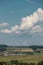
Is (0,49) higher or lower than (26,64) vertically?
higher

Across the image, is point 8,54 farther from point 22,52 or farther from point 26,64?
point 26,64

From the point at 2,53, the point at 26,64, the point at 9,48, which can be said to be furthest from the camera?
the point at 9,48

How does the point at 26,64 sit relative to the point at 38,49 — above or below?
below

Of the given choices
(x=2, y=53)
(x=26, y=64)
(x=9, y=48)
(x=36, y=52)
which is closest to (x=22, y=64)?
(x=26, y=64)

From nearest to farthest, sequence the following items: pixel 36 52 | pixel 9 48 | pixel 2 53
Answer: pixel 2 53 < pixel 36 52 < pixel 9 48

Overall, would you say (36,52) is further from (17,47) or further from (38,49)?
(17,47)

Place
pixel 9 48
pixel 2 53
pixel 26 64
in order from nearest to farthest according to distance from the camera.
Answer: pixel 26 64 → pixel 2 53 → pixel 9 48

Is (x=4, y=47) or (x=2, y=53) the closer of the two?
(x=2, y=53)

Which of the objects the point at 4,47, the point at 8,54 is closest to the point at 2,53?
the point at 8,54

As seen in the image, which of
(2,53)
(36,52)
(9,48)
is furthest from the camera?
(9,48)
